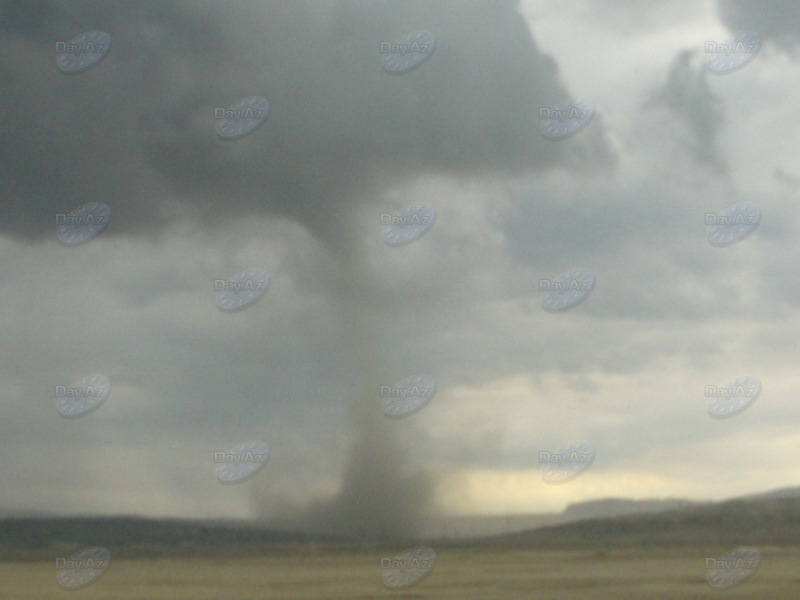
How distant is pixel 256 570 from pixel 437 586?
9.66 m

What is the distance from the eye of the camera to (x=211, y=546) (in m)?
40.6

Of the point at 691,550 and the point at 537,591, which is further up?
the point at 691,550

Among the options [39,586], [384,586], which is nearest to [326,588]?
[384,586]

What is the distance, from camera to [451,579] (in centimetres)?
3591

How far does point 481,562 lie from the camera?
3925 cm

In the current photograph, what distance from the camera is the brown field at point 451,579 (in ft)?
114

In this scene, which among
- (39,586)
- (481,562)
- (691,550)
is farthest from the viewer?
(691,550)

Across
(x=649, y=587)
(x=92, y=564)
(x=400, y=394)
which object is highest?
(x=400, y=394)

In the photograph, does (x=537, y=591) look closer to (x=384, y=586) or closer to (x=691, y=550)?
(x=384, y=586)

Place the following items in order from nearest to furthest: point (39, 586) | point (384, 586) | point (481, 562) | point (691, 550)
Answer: point (384, 586), point (39, 586), point (481, 562), point (691, 550)

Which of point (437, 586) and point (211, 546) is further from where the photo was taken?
point (211, 546)

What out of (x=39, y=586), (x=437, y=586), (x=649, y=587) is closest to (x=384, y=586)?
(x=437, y=586)

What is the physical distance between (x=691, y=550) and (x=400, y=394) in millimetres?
21139

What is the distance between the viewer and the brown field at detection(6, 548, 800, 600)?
34.6 metres
